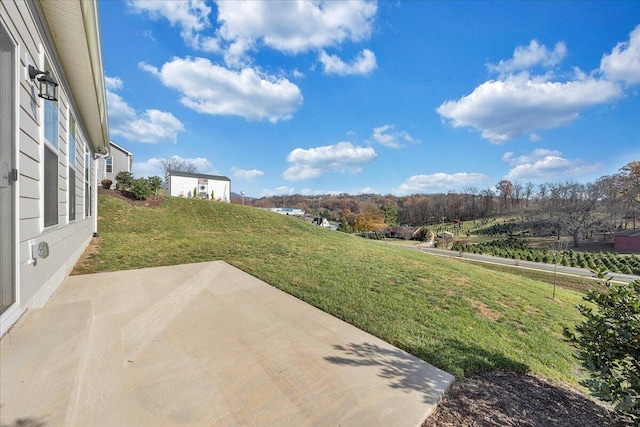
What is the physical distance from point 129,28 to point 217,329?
6.23 m

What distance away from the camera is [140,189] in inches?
589

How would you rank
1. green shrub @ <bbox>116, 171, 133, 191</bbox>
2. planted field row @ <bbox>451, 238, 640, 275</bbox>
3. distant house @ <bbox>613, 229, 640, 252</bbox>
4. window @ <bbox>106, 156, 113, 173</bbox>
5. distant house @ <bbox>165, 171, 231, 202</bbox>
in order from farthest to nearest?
1. distant house @ <bbox>165, 171, 231, 202</bbox>
2. distant house @ <bbox>613, 229, 640, 252</bbox>
3. window @ <bbox>106, 156, 113, 173</bbox>
4. planted field row @ <bbox>451, 238, 640, 275</bbox>
5. green shrub @ <bbox>116, 171, 133, 191</bbox>

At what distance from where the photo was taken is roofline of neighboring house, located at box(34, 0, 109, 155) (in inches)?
109

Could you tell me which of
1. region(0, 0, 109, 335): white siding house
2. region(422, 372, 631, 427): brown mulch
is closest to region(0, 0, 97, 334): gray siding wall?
region(0, 0, 109, 335): white siding house

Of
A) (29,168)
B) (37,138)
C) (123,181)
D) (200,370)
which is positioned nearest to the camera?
(200,370)

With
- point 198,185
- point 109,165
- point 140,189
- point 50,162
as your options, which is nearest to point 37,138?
point 50,162

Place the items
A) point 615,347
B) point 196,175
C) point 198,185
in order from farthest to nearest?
point 196,175 < point 198,185 < point 615,347

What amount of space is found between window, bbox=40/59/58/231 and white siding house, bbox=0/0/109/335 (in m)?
0.01

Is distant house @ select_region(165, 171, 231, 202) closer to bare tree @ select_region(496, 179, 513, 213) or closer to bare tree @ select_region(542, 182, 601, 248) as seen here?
bare tree @ select_region(542, 182, 601, 248)

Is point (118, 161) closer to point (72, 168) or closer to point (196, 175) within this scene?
point (196, 175)

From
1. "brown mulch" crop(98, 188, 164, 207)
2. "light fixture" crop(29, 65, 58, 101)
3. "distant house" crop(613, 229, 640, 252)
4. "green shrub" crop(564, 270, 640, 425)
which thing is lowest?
"distant house" crop(613, 229, 640, 252)

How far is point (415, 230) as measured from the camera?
1705 inches

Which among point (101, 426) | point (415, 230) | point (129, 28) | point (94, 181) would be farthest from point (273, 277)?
point (415, 230)

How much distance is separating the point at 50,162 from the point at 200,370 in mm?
3192
